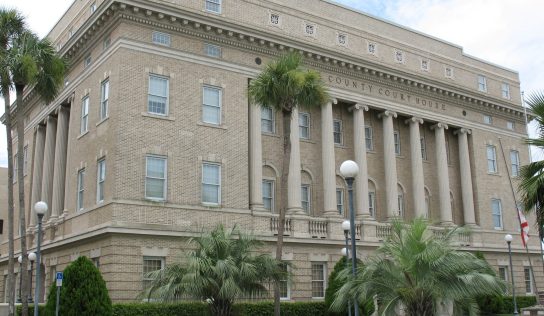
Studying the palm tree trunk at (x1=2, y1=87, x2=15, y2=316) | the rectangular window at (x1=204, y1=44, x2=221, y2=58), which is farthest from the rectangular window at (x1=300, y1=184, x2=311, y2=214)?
the palm tree trunk at (x1=2, y1=87, x2=15, y2=316)

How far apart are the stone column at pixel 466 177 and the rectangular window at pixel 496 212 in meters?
2.30

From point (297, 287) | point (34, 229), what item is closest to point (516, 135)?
point (297, 287)

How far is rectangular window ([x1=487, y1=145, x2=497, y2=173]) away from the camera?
152ft

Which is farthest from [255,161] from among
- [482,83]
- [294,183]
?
[482,83]

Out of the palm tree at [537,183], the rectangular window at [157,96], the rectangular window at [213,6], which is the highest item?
the rectangular window at [213,6]

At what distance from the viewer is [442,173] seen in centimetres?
4291

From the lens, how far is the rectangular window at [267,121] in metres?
35.8

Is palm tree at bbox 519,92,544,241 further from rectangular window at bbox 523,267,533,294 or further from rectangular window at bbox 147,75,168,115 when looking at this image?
rectangular window at bbox 523,267,533,294

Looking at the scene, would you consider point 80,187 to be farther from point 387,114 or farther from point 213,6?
point 387,114

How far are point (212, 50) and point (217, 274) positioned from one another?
50.6 ft

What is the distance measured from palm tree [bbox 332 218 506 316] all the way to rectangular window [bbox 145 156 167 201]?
1472 centimetres

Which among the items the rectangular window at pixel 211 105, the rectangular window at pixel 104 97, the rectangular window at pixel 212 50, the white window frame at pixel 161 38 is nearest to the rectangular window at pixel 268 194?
the rectangular window at pixel 211 105

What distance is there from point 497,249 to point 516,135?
10.1 meters

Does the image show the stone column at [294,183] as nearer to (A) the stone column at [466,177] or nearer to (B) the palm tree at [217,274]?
(B) the palm tree at [217,274]
